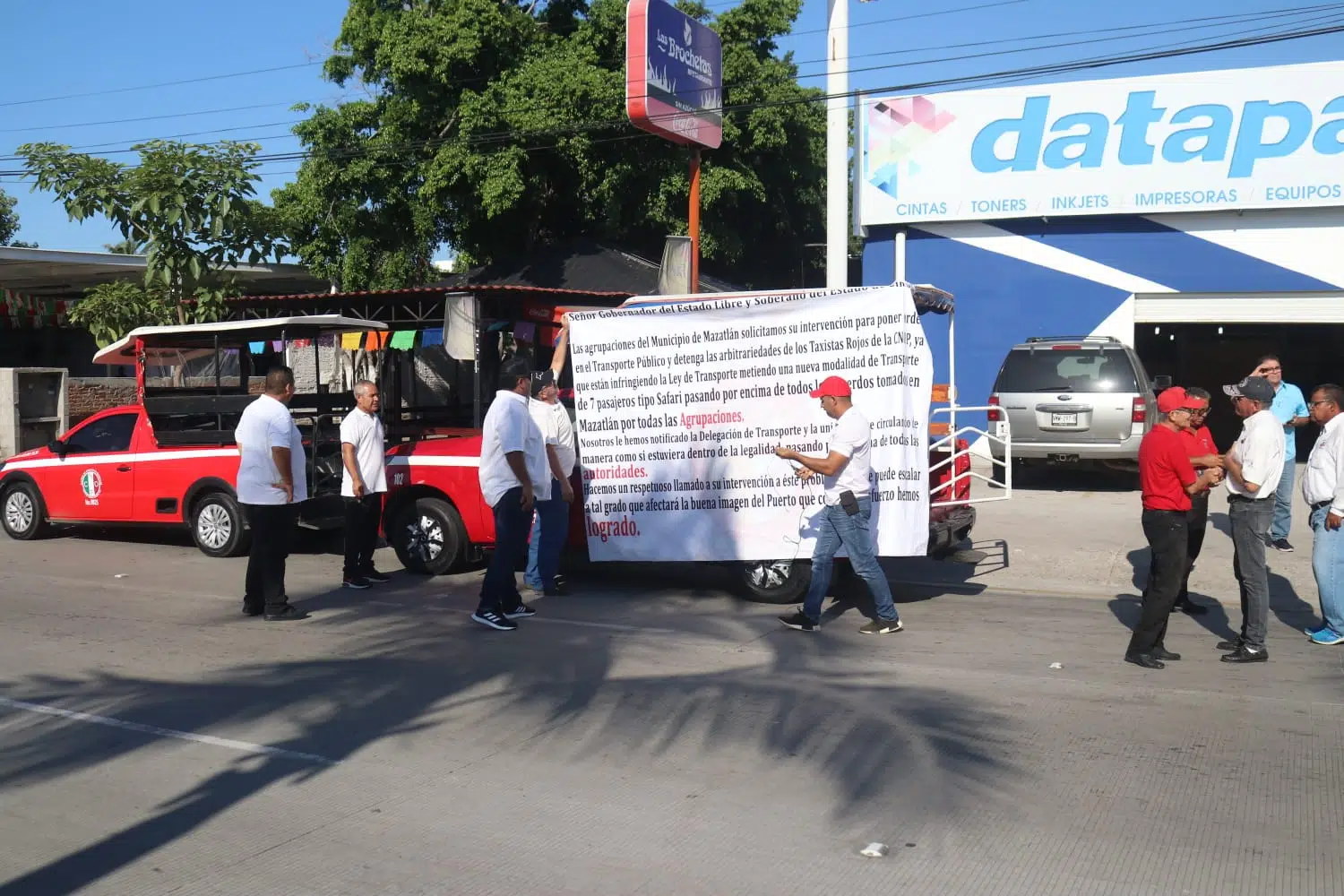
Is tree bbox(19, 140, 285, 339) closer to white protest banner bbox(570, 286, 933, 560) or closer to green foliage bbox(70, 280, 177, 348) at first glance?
green foliage bbox(70, 280, 177, 348)

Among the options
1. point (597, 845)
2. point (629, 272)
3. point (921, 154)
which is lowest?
point (597, 845)

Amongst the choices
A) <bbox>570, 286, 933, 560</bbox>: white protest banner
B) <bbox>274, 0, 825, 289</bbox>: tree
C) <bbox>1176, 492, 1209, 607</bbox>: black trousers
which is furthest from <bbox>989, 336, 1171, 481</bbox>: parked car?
<bbox>274, 0, 825, 289</bbox>: tree

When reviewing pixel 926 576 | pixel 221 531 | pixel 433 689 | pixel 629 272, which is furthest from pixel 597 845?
pixel 629 272

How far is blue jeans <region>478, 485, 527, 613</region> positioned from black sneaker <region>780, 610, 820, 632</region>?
1964mm

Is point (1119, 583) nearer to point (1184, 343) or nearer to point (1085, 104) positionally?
point (1085, 104)

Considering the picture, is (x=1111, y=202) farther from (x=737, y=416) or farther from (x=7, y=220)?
(x=7, y=220)

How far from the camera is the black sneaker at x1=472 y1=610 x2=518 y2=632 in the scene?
28.4 ft

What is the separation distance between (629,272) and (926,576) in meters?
14.2

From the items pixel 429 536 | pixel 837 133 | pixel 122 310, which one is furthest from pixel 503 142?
pixel 429 536

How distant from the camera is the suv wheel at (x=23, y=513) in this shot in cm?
1341

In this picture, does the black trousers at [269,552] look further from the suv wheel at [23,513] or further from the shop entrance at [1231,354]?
the shop entrance at [1231,354]

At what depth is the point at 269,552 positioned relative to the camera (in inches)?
358

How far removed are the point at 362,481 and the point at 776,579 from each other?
3503mm

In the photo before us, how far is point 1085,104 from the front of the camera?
1933 cm
